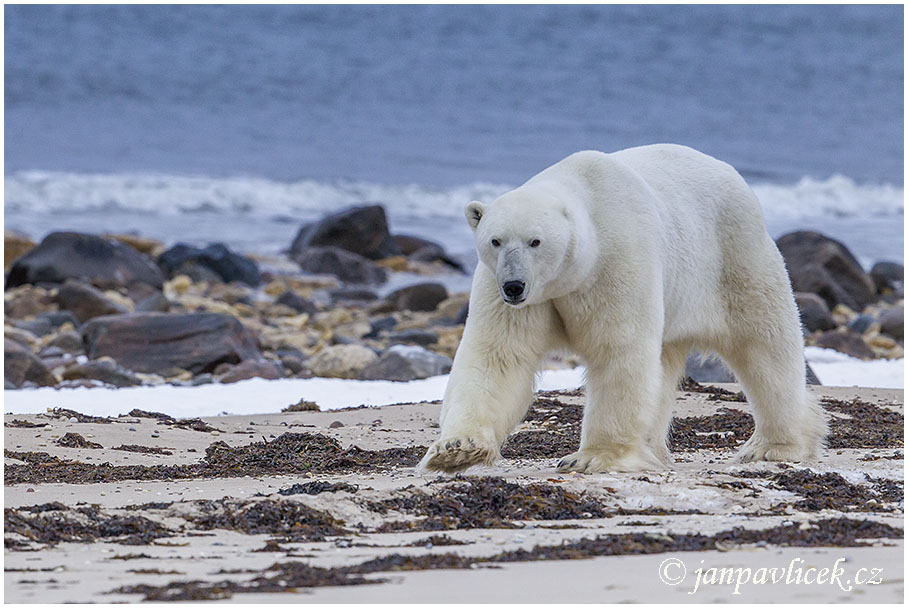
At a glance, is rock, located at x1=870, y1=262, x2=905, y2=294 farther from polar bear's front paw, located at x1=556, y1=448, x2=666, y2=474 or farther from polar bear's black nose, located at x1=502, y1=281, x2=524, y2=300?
polar bear's black nose, located at x1=502, y1=281, x2=524, y2=300

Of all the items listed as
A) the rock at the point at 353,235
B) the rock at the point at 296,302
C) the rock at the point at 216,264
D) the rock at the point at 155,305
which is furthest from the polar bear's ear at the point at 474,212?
the rock at the point at 353,235

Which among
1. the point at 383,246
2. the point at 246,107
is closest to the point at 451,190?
the point at 383,246

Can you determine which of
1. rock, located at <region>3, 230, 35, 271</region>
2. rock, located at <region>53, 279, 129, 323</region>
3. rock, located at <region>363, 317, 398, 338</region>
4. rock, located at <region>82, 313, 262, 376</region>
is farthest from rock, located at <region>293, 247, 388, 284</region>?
rock, located at <region>82, 313, 262, 376</region>

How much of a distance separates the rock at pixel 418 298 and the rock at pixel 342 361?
15.5 feet

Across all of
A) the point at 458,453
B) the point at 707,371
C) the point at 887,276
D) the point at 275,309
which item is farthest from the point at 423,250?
the point at 458,453

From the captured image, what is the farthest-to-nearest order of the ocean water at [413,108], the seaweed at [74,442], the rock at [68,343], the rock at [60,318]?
the ocean water at [413,108] → the rock at [60,318] → the rock at [68,343] → the seaweed at [74,442]

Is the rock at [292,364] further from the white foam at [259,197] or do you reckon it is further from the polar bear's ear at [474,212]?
the white foam at [259,197]

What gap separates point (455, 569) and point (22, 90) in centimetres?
4110

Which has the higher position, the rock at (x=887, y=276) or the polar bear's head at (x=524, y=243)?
the polar bear's head at (x=524, y=243)

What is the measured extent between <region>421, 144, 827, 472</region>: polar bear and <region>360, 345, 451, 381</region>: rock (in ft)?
14.3

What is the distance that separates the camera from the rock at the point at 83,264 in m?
16.0

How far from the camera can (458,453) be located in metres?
4.94

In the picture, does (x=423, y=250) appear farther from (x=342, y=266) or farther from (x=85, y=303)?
(x=85, y=303)

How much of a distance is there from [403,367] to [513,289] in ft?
18.0
